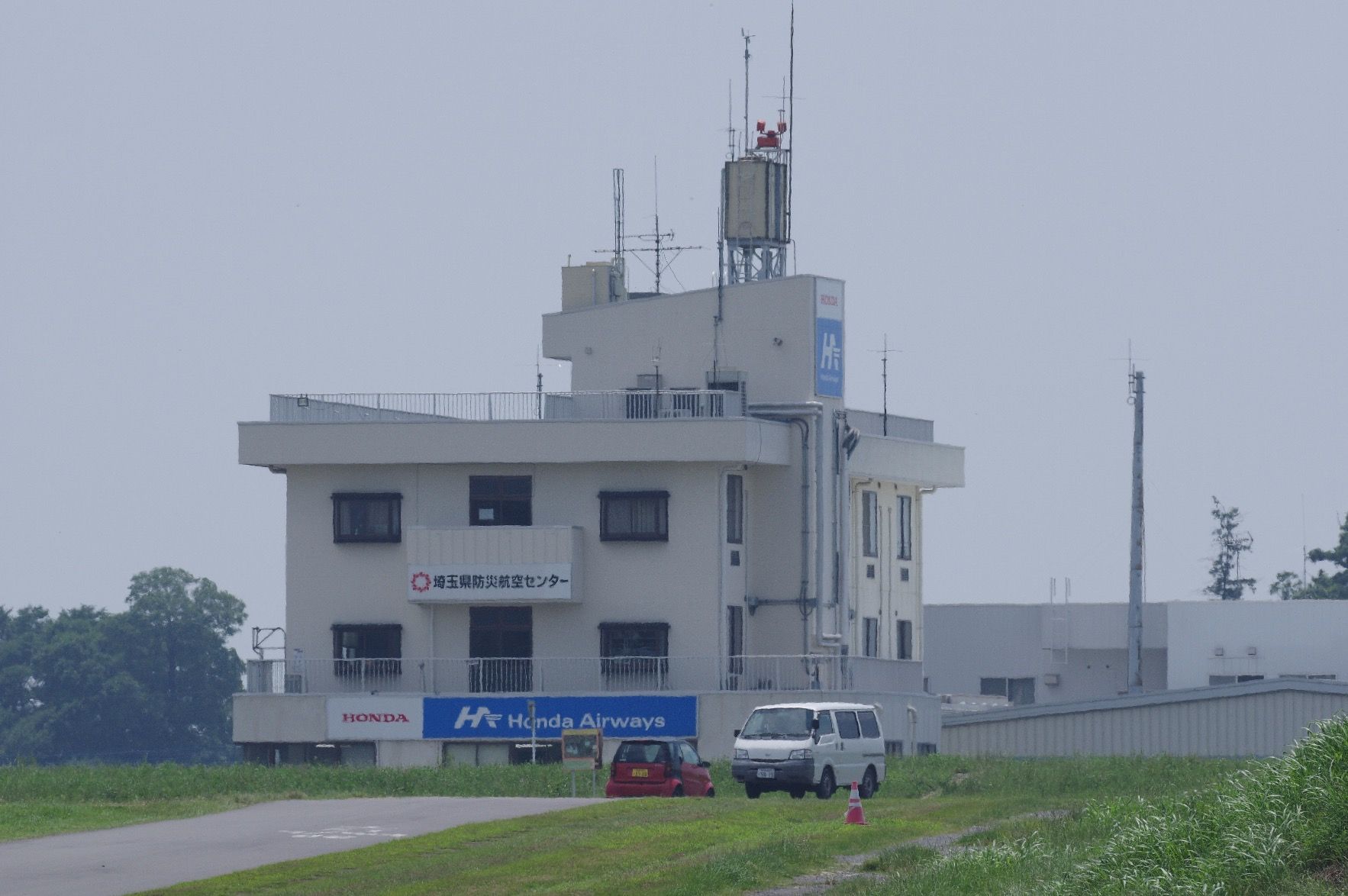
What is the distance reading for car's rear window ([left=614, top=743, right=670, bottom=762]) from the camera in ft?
127

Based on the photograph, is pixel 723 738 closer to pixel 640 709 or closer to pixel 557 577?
pixel 640 709

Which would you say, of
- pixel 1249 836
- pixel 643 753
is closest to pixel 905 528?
pixel 643 753

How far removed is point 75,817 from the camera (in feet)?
107

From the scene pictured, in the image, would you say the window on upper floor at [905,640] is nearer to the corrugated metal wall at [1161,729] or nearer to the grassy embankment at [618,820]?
the corrugated metal wall at [1161,729]

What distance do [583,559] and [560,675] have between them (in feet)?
9.80

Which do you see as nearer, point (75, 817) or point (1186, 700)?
point (75, 817)

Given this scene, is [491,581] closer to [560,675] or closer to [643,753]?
[560,675]

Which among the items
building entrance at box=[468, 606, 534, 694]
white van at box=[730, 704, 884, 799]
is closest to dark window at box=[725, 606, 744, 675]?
building entrance at box=[468, 606, 534, 694]

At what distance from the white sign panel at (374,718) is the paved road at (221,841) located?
20.8 m

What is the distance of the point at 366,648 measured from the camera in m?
58.7

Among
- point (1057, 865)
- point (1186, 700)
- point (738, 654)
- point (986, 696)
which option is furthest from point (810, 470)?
point (1057, 865)

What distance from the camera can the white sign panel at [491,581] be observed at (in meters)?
56.9

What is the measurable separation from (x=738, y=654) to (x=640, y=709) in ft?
12.5

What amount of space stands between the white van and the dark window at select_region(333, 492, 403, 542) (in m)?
20.5
